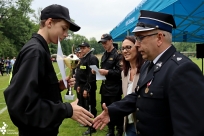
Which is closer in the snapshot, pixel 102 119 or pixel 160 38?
pixel 160 38

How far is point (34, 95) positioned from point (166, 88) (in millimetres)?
982

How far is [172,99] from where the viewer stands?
1.61 meters

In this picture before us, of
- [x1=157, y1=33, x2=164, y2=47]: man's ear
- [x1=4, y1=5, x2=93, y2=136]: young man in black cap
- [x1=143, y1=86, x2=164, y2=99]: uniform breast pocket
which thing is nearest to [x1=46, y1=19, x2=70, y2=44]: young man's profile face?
[x1=4, y1=5, x2=93, y2=136]: young man in black cap

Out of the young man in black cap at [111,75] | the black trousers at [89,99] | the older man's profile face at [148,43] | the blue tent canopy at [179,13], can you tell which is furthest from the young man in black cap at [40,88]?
the black trousers at [89,99]

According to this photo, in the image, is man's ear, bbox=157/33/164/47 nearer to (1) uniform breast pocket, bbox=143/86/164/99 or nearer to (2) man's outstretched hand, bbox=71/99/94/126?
(1) uniform breast pocket, bbox=143/86/164/99

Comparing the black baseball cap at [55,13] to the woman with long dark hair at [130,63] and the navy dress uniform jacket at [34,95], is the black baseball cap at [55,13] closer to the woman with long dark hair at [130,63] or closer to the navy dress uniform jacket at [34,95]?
the navy dress uniform jacket at [34,95]

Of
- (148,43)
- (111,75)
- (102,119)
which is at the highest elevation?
(148,43)

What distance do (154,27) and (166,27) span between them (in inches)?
4.2

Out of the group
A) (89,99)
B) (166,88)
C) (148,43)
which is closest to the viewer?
(166,88)

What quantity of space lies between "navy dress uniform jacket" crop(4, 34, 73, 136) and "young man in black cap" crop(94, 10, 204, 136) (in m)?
0.67

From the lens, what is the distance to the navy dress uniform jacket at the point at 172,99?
1.55 meters

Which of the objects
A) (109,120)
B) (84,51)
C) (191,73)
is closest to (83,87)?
(84,51)

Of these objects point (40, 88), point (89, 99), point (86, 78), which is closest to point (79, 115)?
point (40, 88)

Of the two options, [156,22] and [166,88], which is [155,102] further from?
[156,22]
